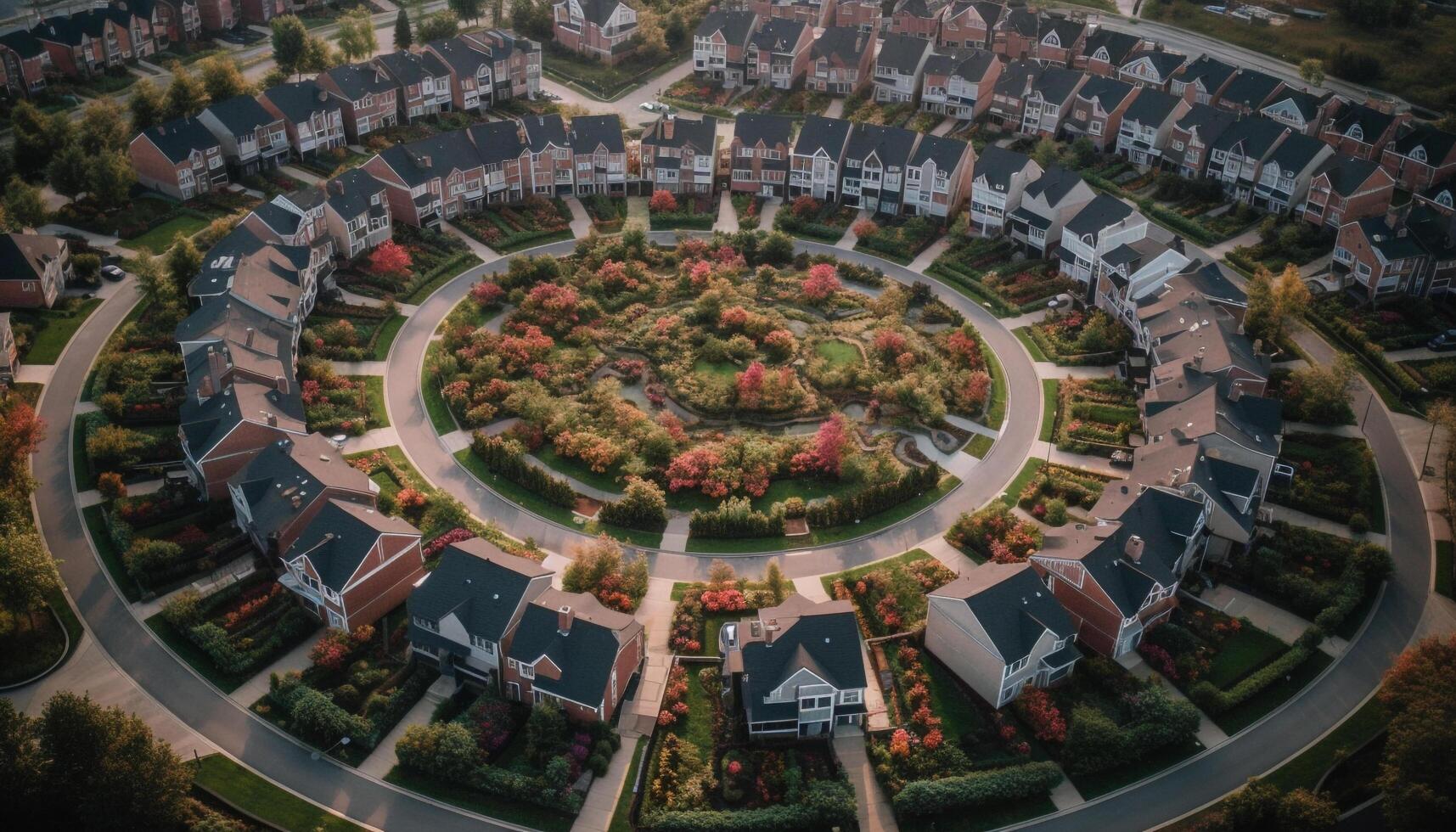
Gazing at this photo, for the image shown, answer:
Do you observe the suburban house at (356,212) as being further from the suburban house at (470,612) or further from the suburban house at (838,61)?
the suburban house at (838,61)

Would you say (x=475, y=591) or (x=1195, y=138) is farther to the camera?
(x=1195, y=138)

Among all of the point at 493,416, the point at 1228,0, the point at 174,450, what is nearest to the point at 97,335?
the point at 174,450

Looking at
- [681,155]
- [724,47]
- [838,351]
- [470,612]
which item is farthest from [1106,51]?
[470,612]

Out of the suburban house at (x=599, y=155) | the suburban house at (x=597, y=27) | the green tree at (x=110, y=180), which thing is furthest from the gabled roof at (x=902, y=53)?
the green tree at (x=110, y=180)

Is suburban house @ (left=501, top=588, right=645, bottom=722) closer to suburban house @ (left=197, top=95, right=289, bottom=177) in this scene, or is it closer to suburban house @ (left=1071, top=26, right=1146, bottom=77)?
→ suburban house @ (left=197, top=95, right=289, bottom=177)

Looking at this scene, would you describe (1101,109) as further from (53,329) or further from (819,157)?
(53,329)

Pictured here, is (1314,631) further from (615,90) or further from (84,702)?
(615,90)
